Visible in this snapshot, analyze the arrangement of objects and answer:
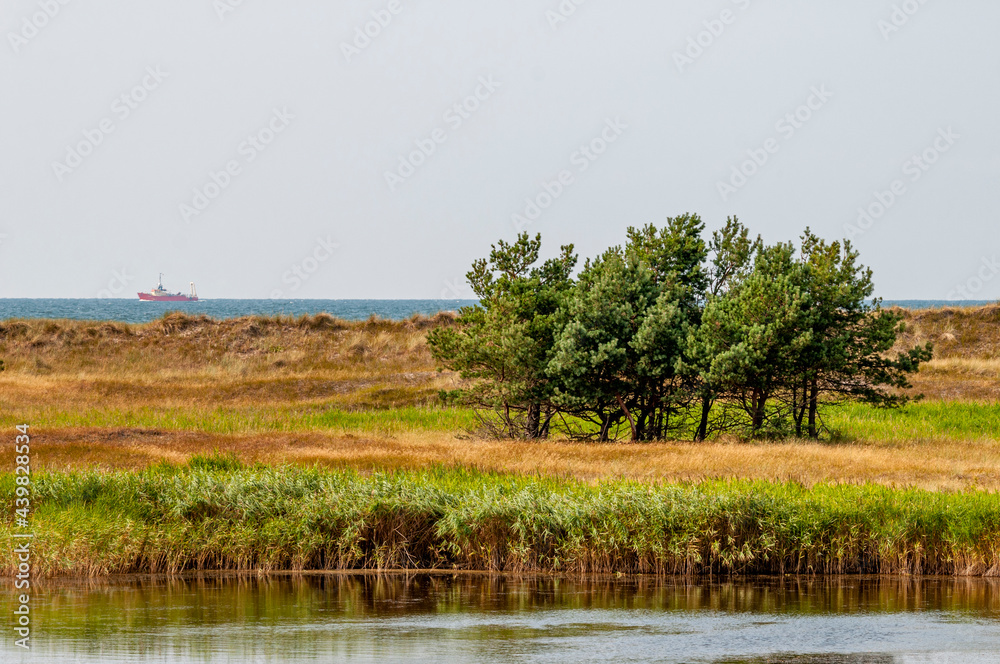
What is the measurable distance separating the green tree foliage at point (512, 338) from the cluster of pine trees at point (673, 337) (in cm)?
5

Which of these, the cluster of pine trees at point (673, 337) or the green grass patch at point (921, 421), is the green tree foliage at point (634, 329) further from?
the green grass patch at point (921, 421)


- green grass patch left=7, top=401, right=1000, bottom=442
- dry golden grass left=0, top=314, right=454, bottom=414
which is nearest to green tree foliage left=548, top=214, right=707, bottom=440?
green grass patch left=7, top=401, right=1000, bottom=442

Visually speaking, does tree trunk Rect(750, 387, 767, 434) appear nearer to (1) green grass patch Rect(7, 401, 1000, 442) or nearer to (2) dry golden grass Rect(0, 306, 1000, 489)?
(1) green grass patch Rect(7, 401, 1000, 442)

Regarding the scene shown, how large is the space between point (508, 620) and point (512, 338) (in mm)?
19202

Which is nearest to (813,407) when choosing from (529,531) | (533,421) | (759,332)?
(759,332)

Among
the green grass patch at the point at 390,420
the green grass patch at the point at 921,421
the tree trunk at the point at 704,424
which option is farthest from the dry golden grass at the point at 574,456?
the tree trunk at the point at 704,424

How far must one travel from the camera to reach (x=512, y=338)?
109ft

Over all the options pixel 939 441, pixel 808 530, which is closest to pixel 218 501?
pixel 808 530

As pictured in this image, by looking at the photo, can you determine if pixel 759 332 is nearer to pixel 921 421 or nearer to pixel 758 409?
pixel 758 409

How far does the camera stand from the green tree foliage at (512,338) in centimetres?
3353

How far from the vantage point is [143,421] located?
36406 millimetres

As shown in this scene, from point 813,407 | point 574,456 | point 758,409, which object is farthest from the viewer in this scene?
point 758,409

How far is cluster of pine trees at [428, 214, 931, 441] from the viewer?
103ft

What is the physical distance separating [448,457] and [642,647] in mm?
14229
